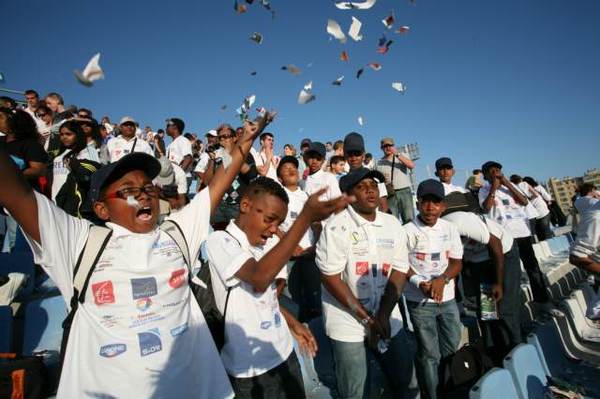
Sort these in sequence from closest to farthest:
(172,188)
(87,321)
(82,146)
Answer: (87,321), (82,146), (172,188)

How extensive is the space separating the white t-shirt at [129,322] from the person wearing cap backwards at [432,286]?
7.62 ft

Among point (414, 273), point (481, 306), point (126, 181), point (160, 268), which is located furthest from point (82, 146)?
point (481, 306)

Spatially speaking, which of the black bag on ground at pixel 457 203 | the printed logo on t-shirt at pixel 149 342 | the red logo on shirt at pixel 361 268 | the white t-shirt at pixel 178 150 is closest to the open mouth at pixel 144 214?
the printed logo on t-shirt at pixel 149 342

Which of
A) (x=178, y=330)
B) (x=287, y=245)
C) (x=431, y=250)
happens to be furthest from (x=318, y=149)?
(x=178, y=330)

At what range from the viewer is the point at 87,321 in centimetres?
162

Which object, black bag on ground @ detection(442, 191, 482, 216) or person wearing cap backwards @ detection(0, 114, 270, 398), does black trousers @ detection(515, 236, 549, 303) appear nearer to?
black bag on ground @ detection(442, 191, 482, 216)

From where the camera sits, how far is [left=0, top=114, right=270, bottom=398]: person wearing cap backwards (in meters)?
1.53

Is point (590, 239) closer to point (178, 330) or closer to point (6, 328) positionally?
point (178, 330)

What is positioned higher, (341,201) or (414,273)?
(341,201)

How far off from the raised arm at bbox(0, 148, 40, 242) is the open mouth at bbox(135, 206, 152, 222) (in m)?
0.48

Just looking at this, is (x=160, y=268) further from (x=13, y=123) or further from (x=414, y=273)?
(x=13, y=123)

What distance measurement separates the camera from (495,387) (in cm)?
251

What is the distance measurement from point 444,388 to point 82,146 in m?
5.29

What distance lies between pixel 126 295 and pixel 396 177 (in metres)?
6.86
